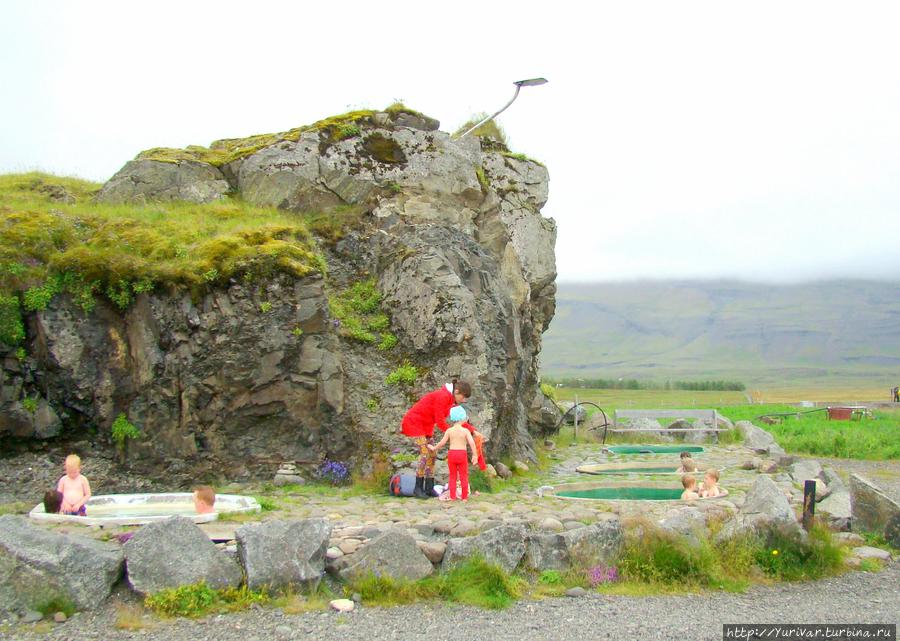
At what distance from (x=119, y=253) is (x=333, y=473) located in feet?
19.3

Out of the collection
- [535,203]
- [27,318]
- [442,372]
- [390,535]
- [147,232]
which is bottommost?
[390,535]

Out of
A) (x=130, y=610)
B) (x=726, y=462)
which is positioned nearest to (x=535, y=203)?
(x=726, y=462)

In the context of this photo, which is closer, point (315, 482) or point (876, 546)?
point (876, 546)

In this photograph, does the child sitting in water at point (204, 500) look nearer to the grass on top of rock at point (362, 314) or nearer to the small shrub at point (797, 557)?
the grass on top of rock at point (362, 314)

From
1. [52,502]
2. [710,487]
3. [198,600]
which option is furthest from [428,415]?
[52,502]

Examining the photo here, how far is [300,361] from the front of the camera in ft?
49.9

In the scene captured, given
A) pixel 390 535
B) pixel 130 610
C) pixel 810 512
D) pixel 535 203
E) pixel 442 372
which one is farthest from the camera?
pixel 535 203

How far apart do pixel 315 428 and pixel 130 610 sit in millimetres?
6887

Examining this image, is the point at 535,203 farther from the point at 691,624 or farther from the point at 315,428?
the point at 691,624

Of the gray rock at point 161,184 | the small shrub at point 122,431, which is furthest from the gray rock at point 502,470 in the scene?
the gray rock at point 161,184

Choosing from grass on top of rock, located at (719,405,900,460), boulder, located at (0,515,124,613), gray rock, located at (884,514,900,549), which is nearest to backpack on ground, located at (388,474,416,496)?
boulder, located at (0,515,124,613)

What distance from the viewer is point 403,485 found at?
13469 mm

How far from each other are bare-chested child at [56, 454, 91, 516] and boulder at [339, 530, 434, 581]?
14.5 feet

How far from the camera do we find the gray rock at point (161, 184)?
19.0 meters
